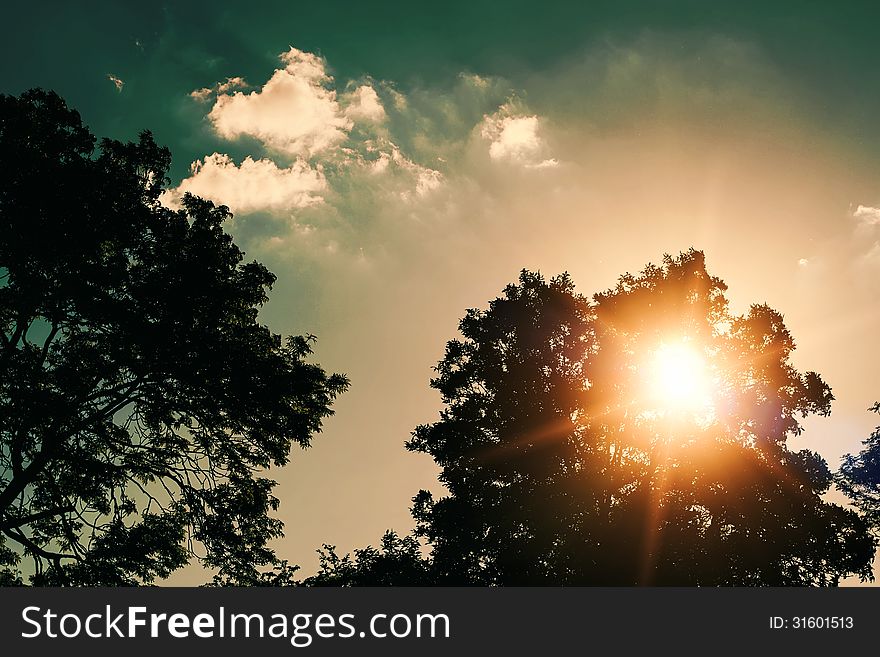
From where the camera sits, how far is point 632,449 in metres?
16.7

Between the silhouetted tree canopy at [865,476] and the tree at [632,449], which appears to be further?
the silhouetted tree canopy at [865,476]

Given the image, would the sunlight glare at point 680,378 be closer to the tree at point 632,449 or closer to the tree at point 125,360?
the tree at point 632,449

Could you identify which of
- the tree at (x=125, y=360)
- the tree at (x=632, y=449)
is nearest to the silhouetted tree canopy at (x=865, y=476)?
the tree at (x=632, y=449)

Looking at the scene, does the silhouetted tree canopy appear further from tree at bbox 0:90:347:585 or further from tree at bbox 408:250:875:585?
tree at bbox 0:90:347:585

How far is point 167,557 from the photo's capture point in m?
14.6

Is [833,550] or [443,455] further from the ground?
[443,455]

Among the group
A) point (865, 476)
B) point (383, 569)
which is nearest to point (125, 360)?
point (383, 569)

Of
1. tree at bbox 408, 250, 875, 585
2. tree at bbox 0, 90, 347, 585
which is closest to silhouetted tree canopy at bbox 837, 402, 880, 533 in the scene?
tree at bbox 408, 250, 875, 585

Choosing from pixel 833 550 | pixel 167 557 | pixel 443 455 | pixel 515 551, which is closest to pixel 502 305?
pixel 443 455

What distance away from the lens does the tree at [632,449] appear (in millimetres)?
14281
